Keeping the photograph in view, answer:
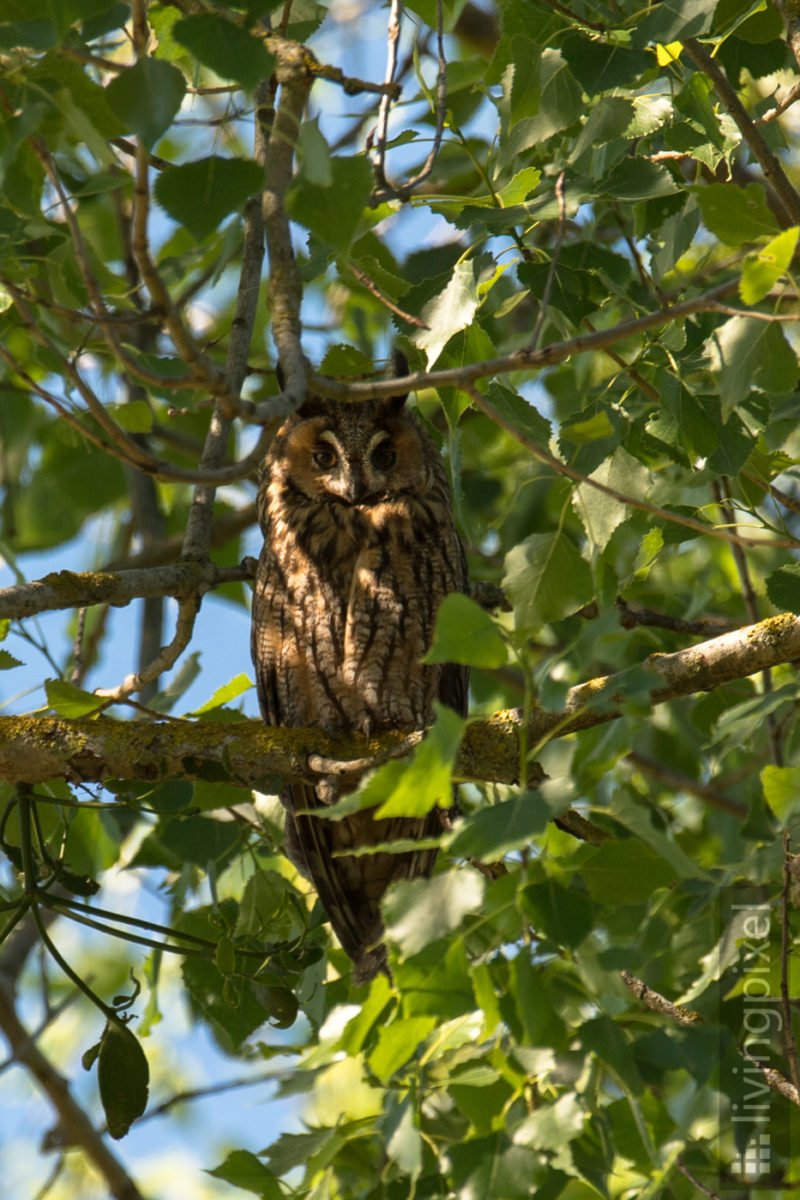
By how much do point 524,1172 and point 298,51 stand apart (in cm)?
130

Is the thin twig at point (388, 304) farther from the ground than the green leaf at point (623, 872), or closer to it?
farther from the ground

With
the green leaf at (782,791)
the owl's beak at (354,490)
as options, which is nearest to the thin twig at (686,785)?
the owl's beak at (354,490)

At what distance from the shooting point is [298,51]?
1638 mm

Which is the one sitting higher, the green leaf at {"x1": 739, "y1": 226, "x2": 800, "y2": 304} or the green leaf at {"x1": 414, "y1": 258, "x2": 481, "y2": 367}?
the green leaf at {"x1": 414, "y1": 258, "x2": 481, "y2": 367}

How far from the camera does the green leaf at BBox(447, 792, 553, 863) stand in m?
1.12

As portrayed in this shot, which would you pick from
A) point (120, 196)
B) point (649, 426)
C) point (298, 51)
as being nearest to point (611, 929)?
point (649, 426)

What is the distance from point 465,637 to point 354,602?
1730 millimetres

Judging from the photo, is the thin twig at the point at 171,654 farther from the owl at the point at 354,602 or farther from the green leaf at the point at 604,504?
the green leaf at the point at 604,504

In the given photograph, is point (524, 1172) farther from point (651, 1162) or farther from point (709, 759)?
point (709, 759)

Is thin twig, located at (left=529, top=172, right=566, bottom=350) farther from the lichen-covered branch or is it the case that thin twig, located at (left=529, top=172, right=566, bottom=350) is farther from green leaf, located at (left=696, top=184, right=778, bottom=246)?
the lichen-covered branch

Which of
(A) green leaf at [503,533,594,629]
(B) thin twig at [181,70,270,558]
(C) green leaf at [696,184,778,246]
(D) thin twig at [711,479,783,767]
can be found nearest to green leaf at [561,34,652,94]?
(C) green leaf at [696,184,778,246]

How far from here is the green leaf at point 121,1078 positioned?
1941mm

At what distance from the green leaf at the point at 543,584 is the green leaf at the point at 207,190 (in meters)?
0.50

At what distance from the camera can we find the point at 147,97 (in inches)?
49.9
